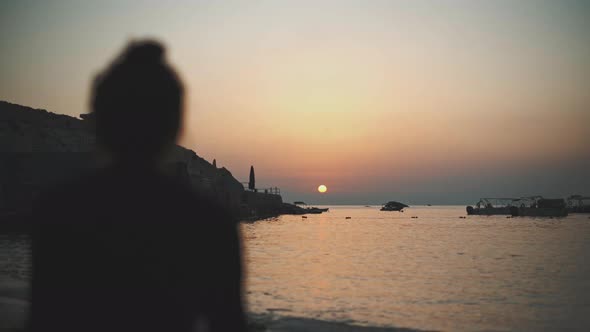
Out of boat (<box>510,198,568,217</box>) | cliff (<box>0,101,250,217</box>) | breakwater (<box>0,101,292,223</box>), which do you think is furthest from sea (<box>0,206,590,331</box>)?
boat (<box>510,198,568,217</box>)

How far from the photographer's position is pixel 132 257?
63.4 inches

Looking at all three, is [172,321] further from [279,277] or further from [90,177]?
[279,277]

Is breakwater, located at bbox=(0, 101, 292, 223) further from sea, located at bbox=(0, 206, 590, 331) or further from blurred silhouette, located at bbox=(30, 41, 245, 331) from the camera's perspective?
sea, located at bbox=(0, 206, 590, 331)

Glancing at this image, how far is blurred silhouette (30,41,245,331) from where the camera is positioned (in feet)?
5.20

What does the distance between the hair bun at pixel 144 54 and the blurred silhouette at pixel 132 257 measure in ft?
1.12

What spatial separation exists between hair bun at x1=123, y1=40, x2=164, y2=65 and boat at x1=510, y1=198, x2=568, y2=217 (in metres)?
128

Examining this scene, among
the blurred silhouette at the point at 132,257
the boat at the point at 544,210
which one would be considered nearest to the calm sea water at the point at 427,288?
the blurred silhouette at the point at 132,257

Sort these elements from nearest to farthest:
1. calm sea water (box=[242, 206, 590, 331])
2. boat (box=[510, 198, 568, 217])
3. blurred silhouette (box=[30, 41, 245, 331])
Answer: blurred silhouette (box=[30, 41, 245, 331]) → calm sea water (box=[242, 206, 590, 331]) → boat (box=[510, 198, 568, 217])

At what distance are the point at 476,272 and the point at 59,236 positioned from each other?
2734 cm

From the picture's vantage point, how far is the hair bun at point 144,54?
1733 mm

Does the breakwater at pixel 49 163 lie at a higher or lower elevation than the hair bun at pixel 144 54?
higher

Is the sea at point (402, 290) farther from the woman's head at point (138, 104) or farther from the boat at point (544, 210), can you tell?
the boat at point (544, 210)

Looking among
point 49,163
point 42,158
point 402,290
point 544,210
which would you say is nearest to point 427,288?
point 402,290

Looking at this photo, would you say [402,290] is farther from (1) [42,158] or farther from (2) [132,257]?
(1) [42,158]
